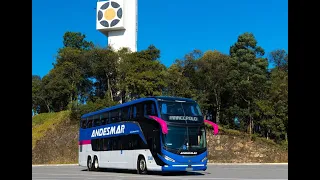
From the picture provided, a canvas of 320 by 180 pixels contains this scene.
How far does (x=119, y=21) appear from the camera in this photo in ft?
162

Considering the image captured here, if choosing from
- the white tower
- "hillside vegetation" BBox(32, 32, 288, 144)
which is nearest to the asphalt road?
"hillside vegetation" BBox(32, 32, 288, 144)

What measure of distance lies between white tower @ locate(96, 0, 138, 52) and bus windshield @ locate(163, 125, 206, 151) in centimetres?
3305

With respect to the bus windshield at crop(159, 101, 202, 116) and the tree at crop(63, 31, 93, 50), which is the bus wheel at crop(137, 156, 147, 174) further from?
the tree at crop(63, 31, 93, 50)

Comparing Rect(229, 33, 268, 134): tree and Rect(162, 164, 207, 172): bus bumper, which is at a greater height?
Rect(229, 33, 268, 134): tree

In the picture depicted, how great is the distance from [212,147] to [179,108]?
21.1 metres

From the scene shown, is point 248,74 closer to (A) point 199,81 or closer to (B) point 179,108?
(A) point 199,81

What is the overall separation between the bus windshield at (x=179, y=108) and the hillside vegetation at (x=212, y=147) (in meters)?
17.5

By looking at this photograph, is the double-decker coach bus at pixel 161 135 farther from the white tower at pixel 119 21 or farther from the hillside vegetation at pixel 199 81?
the white tower at pixel 119 21

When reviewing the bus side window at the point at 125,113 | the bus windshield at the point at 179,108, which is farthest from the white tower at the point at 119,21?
the bus windshield at the point at 179,108

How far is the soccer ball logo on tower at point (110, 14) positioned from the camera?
4944 centimetres

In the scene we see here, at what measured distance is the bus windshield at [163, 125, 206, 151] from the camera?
16.4 metres

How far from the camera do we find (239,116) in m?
40.0
